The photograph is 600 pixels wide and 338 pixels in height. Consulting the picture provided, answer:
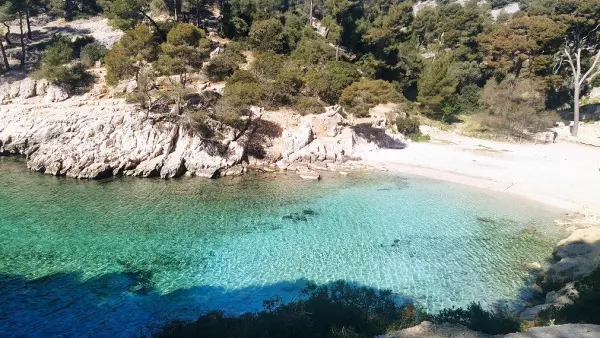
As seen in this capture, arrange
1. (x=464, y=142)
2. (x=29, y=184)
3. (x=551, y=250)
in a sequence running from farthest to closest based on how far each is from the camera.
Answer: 1. (x=464, y=142)
2. (x=29, y=184)
3. (x=551, y=250)

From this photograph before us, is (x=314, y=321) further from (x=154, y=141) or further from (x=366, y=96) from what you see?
(x=366, y=96)

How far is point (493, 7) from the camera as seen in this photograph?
96562 millimetres

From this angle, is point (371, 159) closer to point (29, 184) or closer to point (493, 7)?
point (29, 184)

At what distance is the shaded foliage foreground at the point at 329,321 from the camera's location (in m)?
9.52

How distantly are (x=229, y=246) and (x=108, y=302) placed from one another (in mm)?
5755

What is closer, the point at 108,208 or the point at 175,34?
the point at 108,208

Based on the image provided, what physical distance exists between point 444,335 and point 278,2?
53.3m

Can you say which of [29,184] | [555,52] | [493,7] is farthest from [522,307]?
[493,7]

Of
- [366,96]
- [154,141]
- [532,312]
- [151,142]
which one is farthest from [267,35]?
[532,312]

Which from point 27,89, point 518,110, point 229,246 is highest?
point 518,110

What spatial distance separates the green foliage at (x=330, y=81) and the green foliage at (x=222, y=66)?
8.37m

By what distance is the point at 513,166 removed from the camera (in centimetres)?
2931

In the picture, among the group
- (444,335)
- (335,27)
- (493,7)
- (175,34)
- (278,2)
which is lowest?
(444,335)

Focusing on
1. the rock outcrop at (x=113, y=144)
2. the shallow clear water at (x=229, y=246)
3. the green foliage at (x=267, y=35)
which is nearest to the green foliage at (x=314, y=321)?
the shallow clear water at (x=229, y=246)
